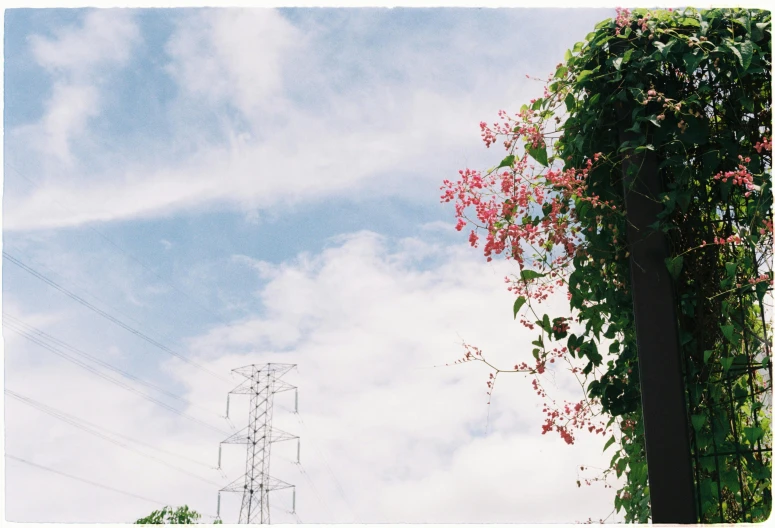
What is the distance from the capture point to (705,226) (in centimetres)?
187

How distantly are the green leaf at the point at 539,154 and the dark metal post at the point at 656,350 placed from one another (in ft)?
0.82

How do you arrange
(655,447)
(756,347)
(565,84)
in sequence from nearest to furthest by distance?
(655,447)
(756,347)
(565,84)

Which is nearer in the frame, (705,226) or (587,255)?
(705,226)

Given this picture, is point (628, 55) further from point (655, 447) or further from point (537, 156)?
point (655, 447)

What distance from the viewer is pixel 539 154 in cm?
205

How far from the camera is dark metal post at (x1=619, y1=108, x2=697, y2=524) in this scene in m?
1.70

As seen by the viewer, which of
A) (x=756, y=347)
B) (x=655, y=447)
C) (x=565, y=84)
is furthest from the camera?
(x=565, y=84)

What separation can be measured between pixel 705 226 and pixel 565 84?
0.59 m

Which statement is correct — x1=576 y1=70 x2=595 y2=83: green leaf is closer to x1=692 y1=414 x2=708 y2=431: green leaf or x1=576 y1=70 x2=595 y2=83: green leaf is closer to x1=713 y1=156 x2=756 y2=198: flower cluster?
x1=713 y1=156 x2=756 y2=198: flower cluster

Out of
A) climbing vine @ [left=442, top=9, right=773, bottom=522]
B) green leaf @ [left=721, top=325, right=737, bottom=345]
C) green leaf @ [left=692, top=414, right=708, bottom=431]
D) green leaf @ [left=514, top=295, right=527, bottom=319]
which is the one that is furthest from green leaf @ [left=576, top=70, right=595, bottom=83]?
green leaf @ [left=692, top=414, right=708, bottom=431]

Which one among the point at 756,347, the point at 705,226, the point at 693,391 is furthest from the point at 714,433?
the point at 705,226

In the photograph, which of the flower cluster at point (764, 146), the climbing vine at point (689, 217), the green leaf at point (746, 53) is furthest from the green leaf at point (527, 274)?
the green leaf at point (746, 53)

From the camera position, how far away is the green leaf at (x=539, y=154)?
2.05 meters

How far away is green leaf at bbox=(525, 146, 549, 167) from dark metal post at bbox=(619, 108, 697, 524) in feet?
0.82
